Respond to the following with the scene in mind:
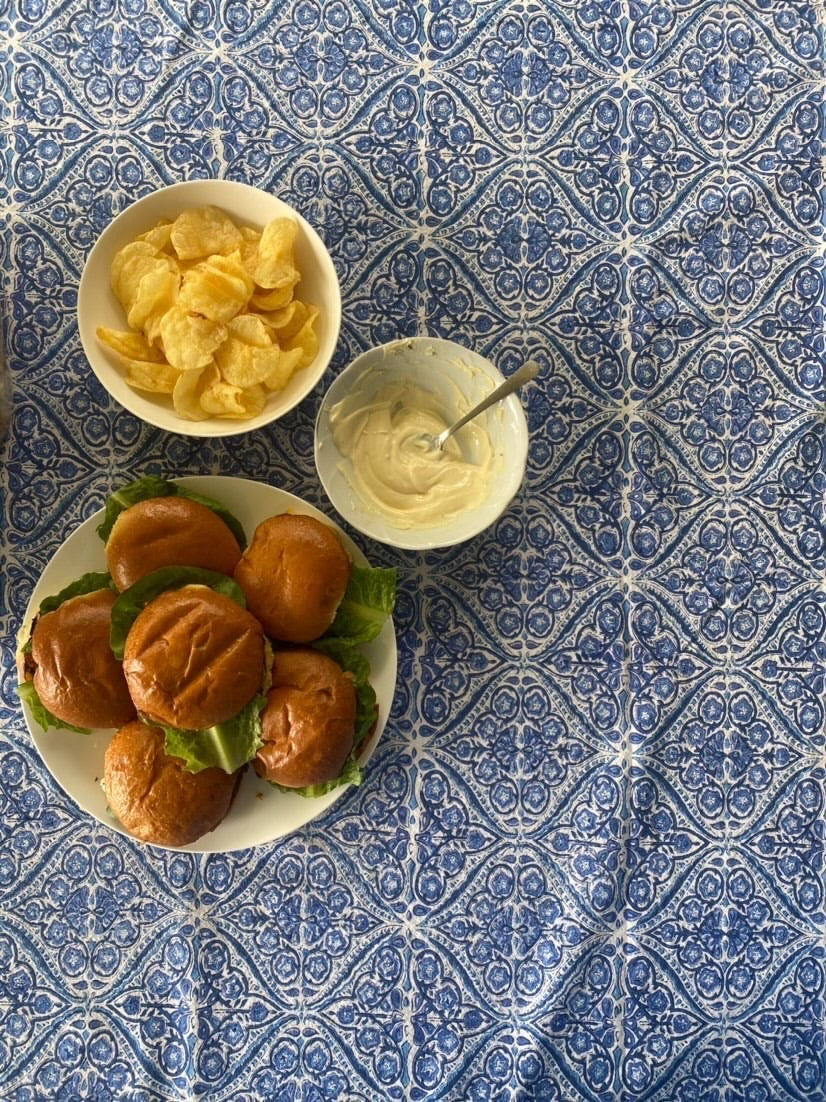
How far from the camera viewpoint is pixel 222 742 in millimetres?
1183

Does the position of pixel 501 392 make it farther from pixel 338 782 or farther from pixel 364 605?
pixel 338 782

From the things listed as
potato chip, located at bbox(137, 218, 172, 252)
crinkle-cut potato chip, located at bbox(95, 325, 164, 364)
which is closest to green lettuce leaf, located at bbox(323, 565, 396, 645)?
crinkle-cut potato chip, located at bbox(95, 325, 164, 364)

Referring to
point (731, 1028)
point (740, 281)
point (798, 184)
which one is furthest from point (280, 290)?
Result: point (731, 1028)

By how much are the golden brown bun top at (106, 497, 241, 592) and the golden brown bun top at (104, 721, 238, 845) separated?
19 cm

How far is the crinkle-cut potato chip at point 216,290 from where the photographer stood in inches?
48.7

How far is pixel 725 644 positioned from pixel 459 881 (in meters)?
0.49

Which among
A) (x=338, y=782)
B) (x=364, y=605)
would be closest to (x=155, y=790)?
(x=338, y=782)

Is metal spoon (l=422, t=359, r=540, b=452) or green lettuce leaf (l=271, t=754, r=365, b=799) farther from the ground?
metal spoon (l=422, t=359, r=540, b=452)

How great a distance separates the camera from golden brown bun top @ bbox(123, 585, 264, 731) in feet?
3.70

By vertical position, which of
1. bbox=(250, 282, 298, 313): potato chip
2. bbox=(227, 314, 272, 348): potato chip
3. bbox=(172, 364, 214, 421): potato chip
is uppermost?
bbox=(250, 282, 298, 313): potato chip

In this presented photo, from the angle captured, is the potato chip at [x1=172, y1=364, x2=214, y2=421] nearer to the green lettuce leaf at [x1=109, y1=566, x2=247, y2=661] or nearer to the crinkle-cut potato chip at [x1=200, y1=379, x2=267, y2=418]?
the crinkle-cut potato chip at [x1=200, y1=379, x2=267, y2=418]

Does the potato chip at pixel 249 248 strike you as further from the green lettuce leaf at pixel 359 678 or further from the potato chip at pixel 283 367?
the green lettuce leaf at pixel 359 678

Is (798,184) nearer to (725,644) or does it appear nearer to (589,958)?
(725,644)

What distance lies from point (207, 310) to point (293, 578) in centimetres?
34
